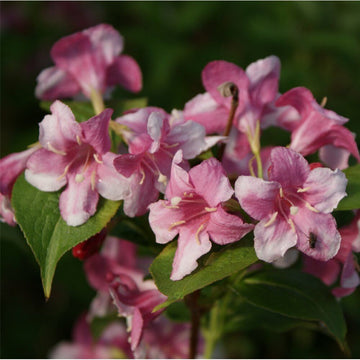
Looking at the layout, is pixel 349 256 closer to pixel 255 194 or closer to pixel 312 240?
pixel 312 240

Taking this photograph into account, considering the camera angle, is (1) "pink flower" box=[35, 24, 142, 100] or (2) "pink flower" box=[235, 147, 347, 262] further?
(1) "pink flower" box=[35, 24, 142, 100]

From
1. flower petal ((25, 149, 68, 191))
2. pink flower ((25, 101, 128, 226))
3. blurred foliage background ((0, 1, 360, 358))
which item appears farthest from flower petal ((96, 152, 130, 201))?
blurred foliage background ((0, 1, 360, 358))

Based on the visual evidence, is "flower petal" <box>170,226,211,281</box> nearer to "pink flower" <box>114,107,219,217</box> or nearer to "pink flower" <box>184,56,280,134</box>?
"pink flower" <box>114,107,219,217</box>

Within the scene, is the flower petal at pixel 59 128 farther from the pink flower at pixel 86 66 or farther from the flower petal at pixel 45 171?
the pink flower at pixel 86 66

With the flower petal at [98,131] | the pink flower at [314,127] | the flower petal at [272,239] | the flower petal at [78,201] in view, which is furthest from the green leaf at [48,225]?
the pink flower at [314,127]

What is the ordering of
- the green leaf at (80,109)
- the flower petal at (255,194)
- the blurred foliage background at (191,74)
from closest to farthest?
1. the flower petal at (255,194)
2. the green leaf at (80,109)
3. the blurred foliage background at (191,74)

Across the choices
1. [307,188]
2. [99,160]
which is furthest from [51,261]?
[307,188]
